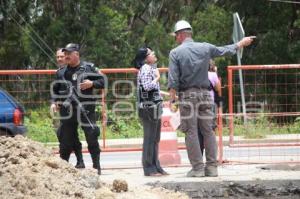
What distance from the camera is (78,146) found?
34.2ft

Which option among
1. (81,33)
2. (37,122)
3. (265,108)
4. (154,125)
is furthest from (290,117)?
(81,33)

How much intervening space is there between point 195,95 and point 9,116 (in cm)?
338

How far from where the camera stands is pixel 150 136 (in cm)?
1017

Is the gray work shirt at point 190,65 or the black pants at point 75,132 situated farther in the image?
the black pants at point 75,132

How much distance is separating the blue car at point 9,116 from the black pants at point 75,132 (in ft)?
5.13

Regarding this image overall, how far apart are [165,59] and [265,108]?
56.6 feet

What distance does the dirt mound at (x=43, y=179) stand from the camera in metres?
7.05

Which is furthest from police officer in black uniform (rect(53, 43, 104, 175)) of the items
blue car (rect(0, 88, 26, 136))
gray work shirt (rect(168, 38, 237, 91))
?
blue car (rect(0, 88, 26, 136))

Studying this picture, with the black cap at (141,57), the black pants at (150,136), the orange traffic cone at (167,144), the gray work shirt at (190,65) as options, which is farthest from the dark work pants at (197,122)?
the orange traffic cone at (167,144)

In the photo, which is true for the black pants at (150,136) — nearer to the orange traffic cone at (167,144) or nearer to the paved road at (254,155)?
the orange traffic cone at (167,144)

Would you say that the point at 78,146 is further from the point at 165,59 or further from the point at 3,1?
the point at 3,1

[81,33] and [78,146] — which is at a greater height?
[81,33]

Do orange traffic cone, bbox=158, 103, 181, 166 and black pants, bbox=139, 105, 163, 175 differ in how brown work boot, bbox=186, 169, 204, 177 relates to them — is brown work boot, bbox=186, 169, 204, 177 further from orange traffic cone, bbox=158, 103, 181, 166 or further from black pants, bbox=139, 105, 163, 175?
orange traffic cone, bbox=158, 103, 181, 166

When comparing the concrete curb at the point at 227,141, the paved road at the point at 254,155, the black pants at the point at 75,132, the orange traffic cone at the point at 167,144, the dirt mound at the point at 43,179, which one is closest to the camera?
the dirt mound at the point at 43,179
